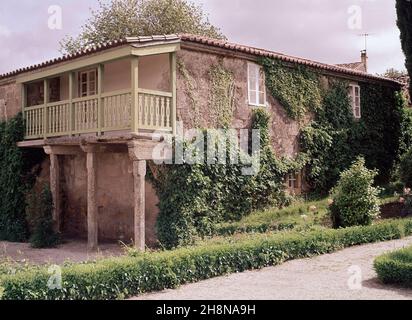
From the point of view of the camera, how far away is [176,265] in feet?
32.1

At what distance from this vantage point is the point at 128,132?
14062mm

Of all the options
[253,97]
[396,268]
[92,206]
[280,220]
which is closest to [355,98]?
[253,97]

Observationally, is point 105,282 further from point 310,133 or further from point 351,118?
point 351,118

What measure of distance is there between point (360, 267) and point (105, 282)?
5.17m

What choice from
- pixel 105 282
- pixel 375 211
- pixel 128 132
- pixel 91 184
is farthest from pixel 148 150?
pixel 375 211

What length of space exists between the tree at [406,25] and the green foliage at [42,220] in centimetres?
1355

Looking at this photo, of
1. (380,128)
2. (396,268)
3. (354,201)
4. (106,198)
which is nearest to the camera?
(396,268)

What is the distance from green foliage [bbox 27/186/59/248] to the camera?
16.2 m

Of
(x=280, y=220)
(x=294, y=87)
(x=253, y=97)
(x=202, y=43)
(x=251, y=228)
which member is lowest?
(x=251, y=228)

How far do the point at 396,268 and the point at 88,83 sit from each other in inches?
488

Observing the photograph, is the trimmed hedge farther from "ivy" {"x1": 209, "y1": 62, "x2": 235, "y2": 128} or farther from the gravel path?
"ivy" {"x1": 209, "y1": 62, "x2": 235, "y2": 128}

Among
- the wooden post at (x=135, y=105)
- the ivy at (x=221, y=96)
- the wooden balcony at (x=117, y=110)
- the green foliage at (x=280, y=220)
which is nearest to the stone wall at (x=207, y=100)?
the ivy at (x=221, y=96)

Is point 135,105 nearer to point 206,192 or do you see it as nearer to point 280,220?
point 206,192
